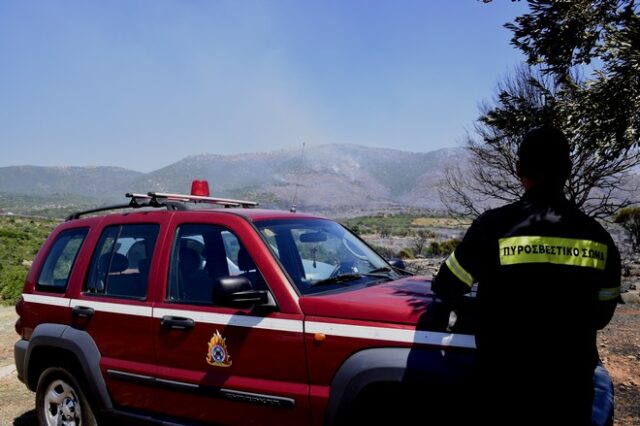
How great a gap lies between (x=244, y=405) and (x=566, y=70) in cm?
458

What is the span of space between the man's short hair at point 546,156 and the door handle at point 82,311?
3.12 meters

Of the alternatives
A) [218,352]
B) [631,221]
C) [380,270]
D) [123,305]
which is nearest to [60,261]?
[123,305]

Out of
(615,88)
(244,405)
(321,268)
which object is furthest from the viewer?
(615,88)

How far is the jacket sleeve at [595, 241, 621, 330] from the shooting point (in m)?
2.31

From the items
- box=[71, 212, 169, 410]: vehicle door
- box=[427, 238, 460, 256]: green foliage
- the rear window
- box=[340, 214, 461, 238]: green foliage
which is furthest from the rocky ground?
box=[340, 214, 461, 238]: green foliage

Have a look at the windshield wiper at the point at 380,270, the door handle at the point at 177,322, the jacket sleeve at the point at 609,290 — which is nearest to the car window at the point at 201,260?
the door handle at the point at 177,322

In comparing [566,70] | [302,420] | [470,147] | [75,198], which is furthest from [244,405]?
[75,198]

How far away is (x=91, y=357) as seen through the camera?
394 cm

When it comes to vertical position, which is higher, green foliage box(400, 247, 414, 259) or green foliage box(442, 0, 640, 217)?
green foliage box(442, 0, 640, 217)

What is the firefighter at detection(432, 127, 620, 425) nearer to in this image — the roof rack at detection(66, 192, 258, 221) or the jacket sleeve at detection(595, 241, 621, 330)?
the jacket sleeve at detection(595, 241, 621, 330)

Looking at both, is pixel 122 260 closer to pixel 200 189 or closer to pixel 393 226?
pixel 200 189

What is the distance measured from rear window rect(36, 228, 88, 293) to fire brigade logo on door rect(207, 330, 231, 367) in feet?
5.34

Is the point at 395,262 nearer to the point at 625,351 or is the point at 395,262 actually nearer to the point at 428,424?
the point at 428,424

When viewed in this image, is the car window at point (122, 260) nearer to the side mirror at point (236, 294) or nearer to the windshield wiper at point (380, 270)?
the side mirror at point (236, 294)
